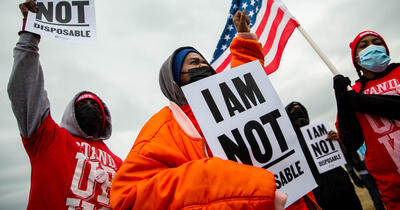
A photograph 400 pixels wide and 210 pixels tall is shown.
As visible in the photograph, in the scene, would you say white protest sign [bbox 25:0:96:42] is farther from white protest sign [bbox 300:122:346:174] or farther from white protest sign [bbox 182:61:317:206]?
white protest sign [bbox 300:122:346:174]

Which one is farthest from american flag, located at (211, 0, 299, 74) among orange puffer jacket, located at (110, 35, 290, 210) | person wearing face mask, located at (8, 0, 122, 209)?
person wearing face mask, located at (8, 0, 122, 209)

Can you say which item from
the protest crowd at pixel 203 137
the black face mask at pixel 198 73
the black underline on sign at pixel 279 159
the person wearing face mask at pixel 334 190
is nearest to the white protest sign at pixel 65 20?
the protest crowd at pixel 203 137

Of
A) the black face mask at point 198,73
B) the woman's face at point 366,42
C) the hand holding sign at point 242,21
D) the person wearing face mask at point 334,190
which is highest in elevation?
the hand holding sign at point 242,21

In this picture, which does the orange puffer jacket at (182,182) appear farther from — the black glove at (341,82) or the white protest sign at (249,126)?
the black glove at (341,82)

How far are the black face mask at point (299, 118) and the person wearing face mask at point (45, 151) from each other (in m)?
4.20

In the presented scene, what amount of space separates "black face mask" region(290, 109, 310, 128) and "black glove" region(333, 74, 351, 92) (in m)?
2.67

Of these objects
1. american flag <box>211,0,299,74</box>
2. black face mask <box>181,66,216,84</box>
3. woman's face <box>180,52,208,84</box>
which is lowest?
black face mask <box>181,66,216,84</box>

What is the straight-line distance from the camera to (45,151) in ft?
6.33

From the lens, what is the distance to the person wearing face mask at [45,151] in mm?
1846

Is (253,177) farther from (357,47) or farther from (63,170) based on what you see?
(357,47)

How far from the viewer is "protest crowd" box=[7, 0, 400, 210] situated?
1.07 meters

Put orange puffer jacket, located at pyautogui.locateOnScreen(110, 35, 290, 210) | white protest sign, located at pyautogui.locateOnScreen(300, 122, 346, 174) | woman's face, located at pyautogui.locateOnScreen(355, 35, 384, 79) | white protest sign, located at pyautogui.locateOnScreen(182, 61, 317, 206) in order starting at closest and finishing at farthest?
orange puffer jacket, located at pyautogui.locateOnScreen(110, 35, 290, 210)
white protest sign, located at pyautogui.locateOnScreen(182, 61, 317, 206)
woman's face, located at pyautogui.locateOnScreen(355, 35, 384, 79)
white protest sign, located at pyautogui.locateOnScreen(300, 122, 346, 174)

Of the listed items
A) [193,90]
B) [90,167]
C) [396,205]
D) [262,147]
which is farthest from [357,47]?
[90,167]

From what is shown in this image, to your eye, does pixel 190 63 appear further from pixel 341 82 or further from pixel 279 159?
pixel 341 82
